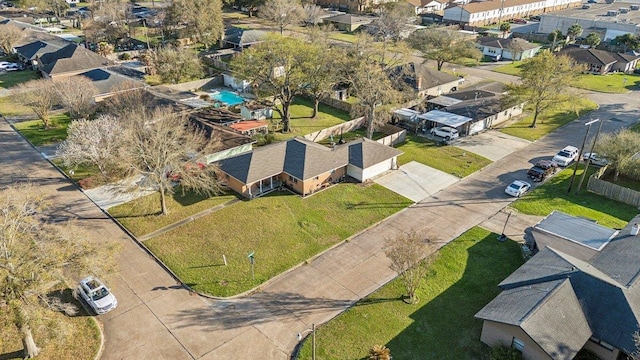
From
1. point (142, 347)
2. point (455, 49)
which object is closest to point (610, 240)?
point (142, 347)

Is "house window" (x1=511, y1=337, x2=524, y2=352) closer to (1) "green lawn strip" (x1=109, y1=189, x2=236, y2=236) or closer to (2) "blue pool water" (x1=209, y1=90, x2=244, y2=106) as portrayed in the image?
(1) "green lawn strip" (x1=109, y1=189, x2=236, y2=236)

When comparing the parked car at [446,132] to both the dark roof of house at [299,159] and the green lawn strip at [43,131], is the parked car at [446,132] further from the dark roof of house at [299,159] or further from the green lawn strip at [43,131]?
the green lawn strip at [43,131]

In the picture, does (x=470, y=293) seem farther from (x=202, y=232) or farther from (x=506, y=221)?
(x=202, y=232)

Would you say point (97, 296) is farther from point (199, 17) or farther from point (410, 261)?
point (199, 17)

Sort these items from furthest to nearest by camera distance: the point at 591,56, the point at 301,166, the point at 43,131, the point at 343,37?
the point at 343,37 < the point at 591,56 < the point at 43,131 < the point at 301,166

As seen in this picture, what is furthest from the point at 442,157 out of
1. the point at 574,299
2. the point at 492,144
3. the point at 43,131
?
the point at 43,131

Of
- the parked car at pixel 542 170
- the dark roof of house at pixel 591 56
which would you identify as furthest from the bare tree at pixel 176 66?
the dark roof of house at pixel 591 56

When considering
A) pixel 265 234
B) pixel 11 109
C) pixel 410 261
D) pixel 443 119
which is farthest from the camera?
pixel 11 109

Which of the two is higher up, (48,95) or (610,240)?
(48,95)
